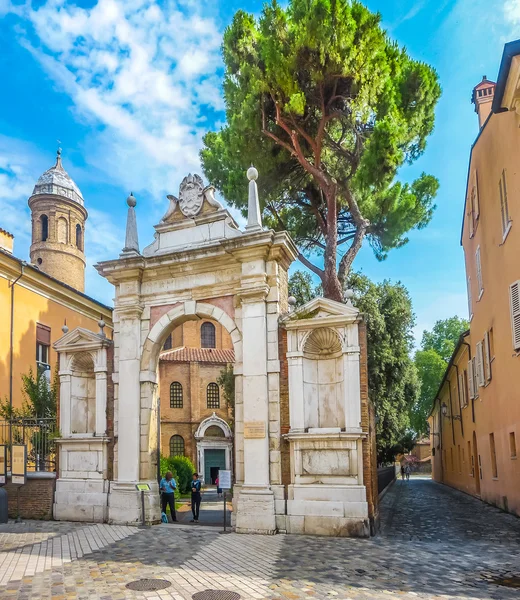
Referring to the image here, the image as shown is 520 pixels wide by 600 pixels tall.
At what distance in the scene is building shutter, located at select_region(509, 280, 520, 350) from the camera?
39.5 feet

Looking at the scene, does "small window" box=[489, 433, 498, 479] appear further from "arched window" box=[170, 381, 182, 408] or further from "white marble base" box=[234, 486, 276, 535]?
"arched window" box=[170, 381, 182, 408]

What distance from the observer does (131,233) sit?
14.1 metres

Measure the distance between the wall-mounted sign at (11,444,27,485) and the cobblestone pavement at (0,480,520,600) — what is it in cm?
96

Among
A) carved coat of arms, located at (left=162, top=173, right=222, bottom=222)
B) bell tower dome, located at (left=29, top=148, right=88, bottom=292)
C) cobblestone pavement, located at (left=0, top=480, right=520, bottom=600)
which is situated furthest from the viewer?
bell tower dome, located at (left=29, top=148, right=88, bottom=292)

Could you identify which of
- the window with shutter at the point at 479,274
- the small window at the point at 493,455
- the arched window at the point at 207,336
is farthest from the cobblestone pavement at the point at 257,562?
the arched window at the point at 207,336

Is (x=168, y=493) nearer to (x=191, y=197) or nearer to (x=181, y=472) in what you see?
(x=191, y=197)

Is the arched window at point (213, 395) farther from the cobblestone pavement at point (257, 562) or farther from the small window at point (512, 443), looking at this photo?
the small window at point (512, 443)

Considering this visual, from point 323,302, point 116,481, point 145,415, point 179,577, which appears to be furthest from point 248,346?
point 179,577

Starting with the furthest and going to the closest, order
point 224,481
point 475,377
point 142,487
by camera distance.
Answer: point 475,377 → point 142,487 → point 224,481

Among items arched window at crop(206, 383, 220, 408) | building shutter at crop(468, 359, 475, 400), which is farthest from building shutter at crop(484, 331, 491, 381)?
arched window at crop(206, 383, 220, 408)

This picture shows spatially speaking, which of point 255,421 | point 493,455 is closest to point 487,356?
point 493,455

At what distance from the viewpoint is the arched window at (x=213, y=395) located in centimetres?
3456

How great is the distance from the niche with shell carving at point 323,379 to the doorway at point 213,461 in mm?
22869

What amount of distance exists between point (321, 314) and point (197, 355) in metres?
23.9
